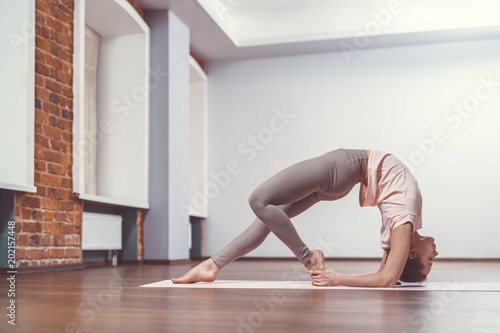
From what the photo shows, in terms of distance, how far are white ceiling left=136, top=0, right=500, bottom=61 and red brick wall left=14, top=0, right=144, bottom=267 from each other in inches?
85.7

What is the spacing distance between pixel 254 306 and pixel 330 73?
5.86 meters

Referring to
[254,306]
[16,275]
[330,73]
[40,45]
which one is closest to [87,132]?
[40,45]

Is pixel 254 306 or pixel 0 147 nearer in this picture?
pixel 254 306

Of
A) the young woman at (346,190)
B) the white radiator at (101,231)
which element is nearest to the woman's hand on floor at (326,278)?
the young woman at (346,190)

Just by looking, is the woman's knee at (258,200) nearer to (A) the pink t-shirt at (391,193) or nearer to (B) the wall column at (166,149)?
(A) the pink t-shirt at (391,193)

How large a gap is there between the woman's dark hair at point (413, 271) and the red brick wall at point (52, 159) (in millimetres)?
2522

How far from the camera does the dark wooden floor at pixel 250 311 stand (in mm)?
1478

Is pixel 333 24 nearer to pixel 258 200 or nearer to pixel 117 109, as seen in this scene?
pixel 117 109

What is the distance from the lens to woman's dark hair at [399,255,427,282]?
275cm

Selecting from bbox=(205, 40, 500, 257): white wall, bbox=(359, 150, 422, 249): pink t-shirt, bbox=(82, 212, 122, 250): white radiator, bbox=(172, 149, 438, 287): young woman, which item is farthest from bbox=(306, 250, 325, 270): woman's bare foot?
bbox=(205, 40, 500, 257): white wall

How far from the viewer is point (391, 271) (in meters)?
2.57

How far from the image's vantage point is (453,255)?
681cm

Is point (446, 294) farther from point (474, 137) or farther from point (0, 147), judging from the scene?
point (474, 137)

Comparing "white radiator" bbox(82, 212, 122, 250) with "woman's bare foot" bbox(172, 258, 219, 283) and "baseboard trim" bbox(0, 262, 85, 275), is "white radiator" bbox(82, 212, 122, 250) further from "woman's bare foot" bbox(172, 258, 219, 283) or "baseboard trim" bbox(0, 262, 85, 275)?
"woman's bare foot" bbox(172, 258, 219, 283)
